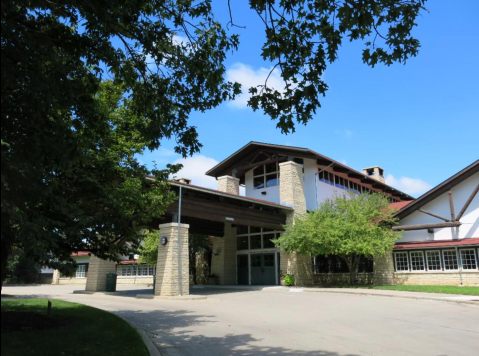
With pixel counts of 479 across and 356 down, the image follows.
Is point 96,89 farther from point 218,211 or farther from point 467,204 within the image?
point 467,204

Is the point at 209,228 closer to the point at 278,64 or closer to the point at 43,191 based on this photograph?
the point at 278,64

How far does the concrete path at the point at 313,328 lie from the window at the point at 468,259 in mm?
8847

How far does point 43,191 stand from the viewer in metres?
4.46

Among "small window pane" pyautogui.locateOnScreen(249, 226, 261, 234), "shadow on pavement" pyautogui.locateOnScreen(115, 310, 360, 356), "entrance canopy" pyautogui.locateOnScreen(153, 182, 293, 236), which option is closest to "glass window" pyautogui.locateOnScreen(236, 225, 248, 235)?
"small window pane" pyautogui.locateOnScreen(249, 226, 261, 234)

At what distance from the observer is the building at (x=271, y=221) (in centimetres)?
1986

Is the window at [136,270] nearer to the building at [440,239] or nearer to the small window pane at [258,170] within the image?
the small window pane at [258,170]

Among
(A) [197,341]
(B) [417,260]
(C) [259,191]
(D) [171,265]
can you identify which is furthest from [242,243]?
(A) [197,341]

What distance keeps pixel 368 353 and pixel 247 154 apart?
24.0 meters

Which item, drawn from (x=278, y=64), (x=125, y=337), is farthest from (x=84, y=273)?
(x=278, y=64)

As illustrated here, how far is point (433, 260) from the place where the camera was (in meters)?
23.4

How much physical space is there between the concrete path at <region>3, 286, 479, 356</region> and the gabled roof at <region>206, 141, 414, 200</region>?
13.9m

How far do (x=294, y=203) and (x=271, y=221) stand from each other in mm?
2042

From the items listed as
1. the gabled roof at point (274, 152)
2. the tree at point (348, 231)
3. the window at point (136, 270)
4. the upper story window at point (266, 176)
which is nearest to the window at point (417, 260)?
the tree at point (348, 231)

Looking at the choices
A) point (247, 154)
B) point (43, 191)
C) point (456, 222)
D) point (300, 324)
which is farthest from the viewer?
point (247, 154)
